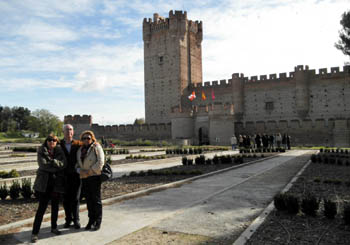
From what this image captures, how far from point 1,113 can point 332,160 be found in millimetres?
105209

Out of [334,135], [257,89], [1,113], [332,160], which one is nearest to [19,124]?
[1,113]

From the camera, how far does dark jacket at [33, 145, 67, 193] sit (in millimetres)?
4789

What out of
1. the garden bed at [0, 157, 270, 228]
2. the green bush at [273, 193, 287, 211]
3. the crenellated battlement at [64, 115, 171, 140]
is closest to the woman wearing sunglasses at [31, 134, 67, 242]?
the garden bed at [0, 157, 270, 228]

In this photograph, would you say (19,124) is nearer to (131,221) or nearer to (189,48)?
(189,48)

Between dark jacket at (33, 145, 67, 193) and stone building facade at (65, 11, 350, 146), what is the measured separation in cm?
3103

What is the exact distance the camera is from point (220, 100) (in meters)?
46.1

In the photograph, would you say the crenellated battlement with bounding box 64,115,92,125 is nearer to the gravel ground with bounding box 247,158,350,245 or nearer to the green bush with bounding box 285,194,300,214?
the gravel ground with bounding box 247,158,350,245

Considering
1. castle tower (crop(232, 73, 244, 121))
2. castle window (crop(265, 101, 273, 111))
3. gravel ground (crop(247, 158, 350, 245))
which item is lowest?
gravel ground (crop(247, 158, 350, 245))

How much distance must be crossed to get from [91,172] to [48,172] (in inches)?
26.2

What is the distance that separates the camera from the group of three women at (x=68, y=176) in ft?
15.8

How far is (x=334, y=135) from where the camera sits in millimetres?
32594

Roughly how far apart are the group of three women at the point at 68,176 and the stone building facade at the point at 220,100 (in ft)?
100

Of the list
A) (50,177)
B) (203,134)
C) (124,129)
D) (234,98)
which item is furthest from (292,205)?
(124,129)

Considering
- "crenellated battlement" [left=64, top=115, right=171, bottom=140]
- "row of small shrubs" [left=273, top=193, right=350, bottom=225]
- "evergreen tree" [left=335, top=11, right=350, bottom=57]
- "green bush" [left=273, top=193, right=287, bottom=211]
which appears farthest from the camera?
"crenellated battlement" [left=64, top=115, right=171, bottom=140]
